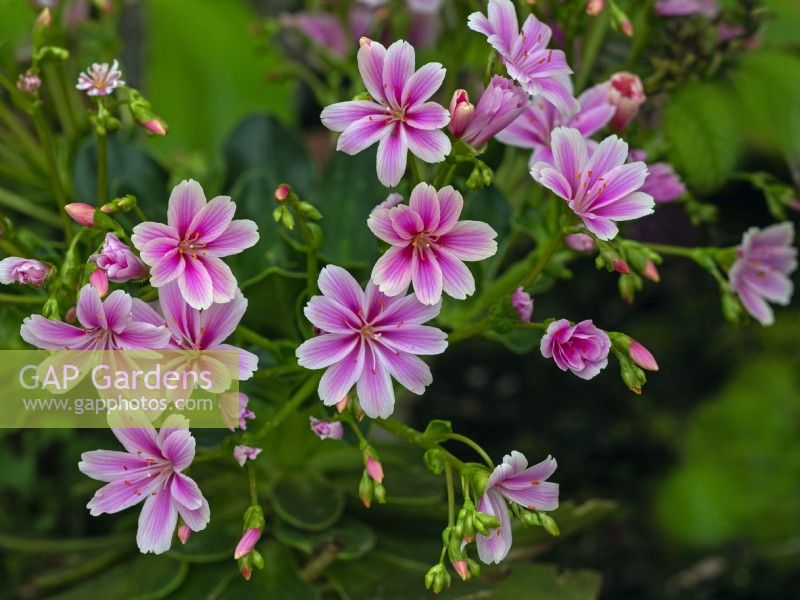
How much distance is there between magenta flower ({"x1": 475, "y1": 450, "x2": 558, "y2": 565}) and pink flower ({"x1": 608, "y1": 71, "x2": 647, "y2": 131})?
0.32m

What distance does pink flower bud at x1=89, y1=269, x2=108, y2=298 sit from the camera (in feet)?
1.93

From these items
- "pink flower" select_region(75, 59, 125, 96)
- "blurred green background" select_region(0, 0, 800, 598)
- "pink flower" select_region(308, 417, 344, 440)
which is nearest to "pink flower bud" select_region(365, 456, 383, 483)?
"pink flower" select_region(308, 417, 344, 440)

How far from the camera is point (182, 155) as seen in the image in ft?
3.69

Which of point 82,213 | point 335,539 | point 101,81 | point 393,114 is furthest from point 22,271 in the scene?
point 335,539

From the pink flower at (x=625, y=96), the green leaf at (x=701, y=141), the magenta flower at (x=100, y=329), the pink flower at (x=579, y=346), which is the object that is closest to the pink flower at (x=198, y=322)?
the magenta flower at (x=100, y=329)

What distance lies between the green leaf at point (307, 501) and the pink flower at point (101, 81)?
1.40ft

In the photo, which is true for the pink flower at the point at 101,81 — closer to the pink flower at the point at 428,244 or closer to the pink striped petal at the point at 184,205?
the pink striped petal at the point at 184,205

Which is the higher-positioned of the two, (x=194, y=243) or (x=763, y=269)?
(x=194, y=243)

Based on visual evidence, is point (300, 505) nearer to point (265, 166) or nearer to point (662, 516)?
point (265, 166)

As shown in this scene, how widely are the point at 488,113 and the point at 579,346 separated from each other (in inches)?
7.4

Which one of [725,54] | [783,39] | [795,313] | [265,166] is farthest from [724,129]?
[795,313]

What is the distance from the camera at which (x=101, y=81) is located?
68cm

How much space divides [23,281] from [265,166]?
17.0 inches

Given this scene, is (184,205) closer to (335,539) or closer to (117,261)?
(117,261)
